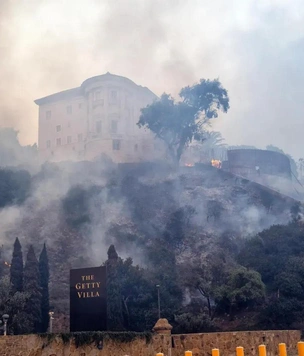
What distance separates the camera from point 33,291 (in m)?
35.8

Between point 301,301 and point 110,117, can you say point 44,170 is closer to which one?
point 110,117

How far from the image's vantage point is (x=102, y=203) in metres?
55.6

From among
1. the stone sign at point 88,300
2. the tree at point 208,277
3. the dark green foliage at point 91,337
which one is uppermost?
the tree at point 208,277

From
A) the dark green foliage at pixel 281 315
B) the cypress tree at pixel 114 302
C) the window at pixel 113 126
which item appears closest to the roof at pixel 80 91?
the window at pixel 113 126

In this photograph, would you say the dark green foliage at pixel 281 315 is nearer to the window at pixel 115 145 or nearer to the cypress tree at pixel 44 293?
the cypress tree at pixel 44 293

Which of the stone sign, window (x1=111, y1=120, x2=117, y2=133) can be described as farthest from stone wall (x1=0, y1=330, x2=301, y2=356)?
window (x1=111, y1=120, x2=117, y2=133)

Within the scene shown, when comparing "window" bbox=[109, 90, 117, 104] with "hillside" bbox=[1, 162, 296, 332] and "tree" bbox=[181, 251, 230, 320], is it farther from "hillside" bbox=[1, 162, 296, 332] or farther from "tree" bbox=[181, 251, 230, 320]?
"tree" bbox=[181, 251, 230, 320]

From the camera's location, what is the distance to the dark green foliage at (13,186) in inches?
2173

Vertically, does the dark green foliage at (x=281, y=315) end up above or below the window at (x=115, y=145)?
below

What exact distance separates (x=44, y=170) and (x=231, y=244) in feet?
84.4

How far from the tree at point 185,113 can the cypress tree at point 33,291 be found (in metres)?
31.1

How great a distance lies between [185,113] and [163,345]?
147 feet

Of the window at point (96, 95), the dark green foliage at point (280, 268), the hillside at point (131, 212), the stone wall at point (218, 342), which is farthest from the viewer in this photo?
the window at point (96, 95)

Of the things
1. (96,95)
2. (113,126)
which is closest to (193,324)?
(113,126)
